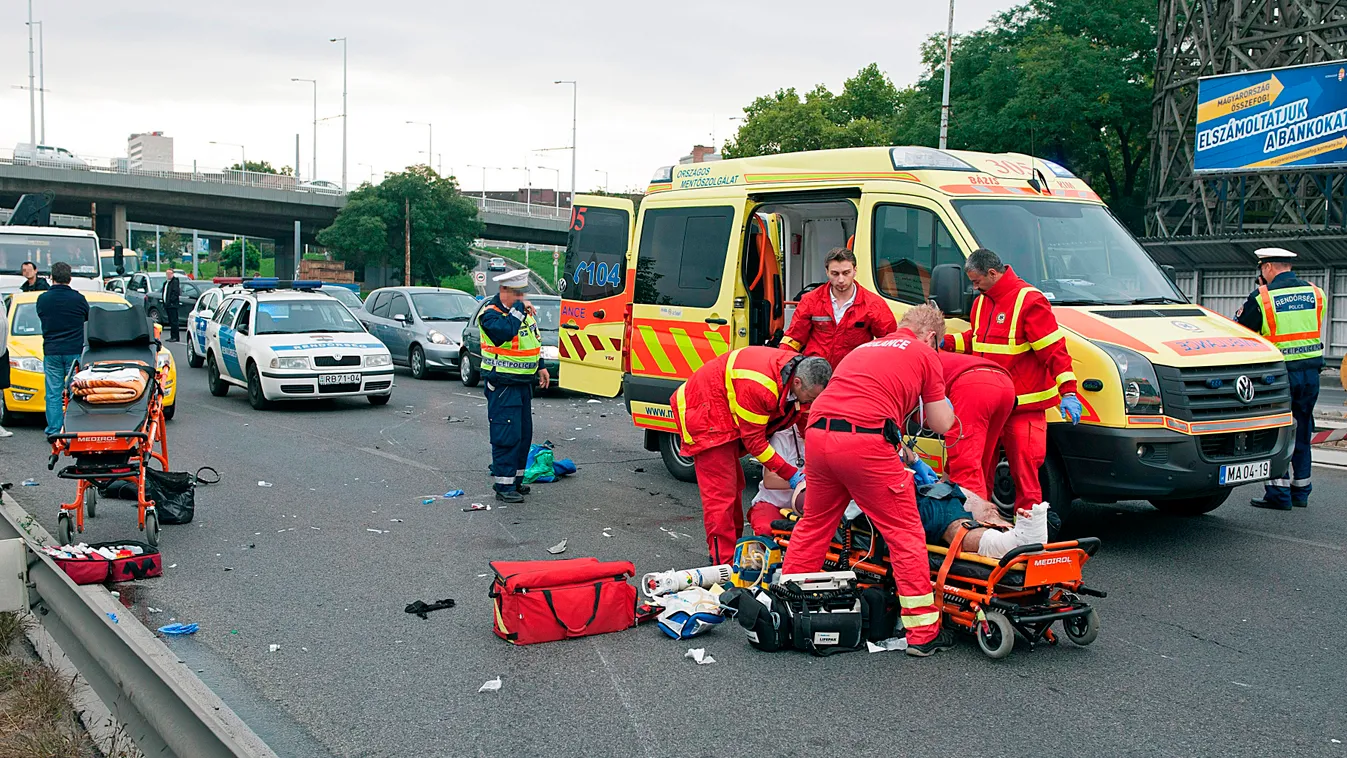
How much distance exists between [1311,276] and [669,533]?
19510 millimetres

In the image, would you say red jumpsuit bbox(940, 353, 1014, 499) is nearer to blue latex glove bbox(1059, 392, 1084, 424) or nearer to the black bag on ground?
blue latex glove bbox(1059, 392, 1084, 424)

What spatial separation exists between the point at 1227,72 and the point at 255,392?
26333mm

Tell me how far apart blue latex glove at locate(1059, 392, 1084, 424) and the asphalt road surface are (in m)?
0.97

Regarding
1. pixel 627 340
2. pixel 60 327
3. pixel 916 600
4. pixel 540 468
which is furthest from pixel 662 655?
pixel 60 327

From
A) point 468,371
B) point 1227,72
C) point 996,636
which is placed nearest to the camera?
point 996,636

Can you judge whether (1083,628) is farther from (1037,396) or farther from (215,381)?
(215,381)

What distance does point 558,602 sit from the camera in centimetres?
586

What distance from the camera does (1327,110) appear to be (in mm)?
24469

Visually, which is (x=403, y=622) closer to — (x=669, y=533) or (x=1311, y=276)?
(x=669, y=533)

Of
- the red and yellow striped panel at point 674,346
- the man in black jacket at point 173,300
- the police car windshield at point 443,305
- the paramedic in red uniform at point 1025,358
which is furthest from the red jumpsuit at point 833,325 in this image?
the man in black jacket at point 173,300

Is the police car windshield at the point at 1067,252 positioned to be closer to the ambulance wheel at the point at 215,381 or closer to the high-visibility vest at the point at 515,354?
the high-visibility vest at the point at 515,354

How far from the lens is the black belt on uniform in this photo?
5.62 metres

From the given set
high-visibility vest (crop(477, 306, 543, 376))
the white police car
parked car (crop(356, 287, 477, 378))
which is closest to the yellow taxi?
the white police car

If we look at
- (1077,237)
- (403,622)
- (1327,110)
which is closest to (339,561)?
(403,622)
